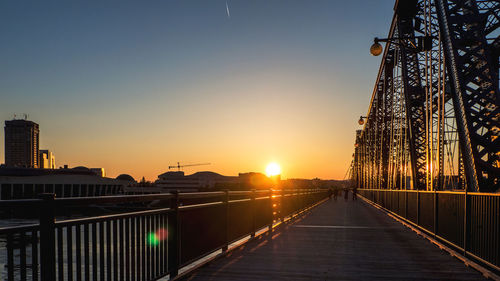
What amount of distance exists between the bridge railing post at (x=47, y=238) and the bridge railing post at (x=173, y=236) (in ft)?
7.53

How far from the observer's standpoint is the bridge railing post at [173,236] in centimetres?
581

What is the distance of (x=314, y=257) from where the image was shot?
8.23 metres

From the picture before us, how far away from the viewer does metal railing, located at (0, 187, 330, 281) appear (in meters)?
3.42

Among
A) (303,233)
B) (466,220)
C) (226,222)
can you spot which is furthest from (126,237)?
(303,233)

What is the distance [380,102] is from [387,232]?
3680 centimetres

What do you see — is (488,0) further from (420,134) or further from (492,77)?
(420,134)

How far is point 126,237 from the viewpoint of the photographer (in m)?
4.64

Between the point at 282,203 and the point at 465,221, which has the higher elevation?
the point at 465,221

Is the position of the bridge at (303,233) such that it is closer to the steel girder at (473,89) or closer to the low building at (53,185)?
the steel girder at (473,89)

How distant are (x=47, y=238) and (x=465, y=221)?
7.16 m

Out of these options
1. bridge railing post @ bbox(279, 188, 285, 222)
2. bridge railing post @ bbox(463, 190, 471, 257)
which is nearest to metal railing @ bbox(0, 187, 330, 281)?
bridge railing post @ bbox(463, 190, 471, 257)

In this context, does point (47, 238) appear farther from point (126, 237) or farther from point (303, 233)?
point (303, 233)

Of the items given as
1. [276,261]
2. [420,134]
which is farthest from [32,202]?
[420,134]

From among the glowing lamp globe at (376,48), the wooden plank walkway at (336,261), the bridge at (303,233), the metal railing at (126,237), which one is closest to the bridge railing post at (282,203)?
the bridge at (303,233)
